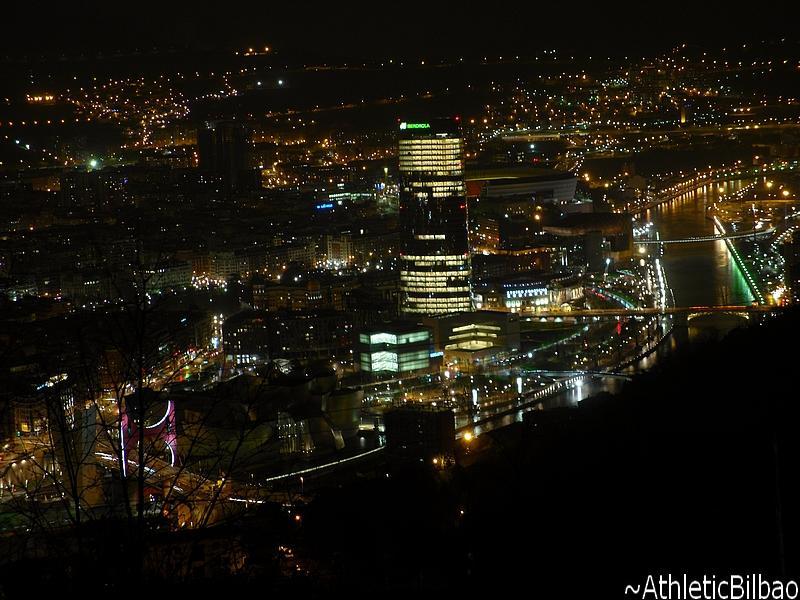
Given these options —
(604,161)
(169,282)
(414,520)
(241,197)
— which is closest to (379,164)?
(241,197)

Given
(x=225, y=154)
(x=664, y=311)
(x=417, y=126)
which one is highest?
(x=225, y=154)

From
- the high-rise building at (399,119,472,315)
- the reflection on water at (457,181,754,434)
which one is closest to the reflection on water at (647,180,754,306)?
the reflection on water at (457,181,754,434)

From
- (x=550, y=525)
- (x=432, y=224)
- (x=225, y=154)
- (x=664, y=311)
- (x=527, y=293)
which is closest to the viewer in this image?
(x=550, y=525)

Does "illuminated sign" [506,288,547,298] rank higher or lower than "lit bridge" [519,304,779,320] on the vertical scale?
higher

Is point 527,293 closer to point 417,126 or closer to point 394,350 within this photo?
point 417,126

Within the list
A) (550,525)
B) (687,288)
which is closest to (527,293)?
(687,288)

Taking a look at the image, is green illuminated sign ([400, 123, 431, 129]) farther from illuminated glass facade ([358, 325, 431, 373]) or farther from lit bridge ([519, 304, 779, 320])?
illuminated glass facade ([358, 325, 431, 373])
